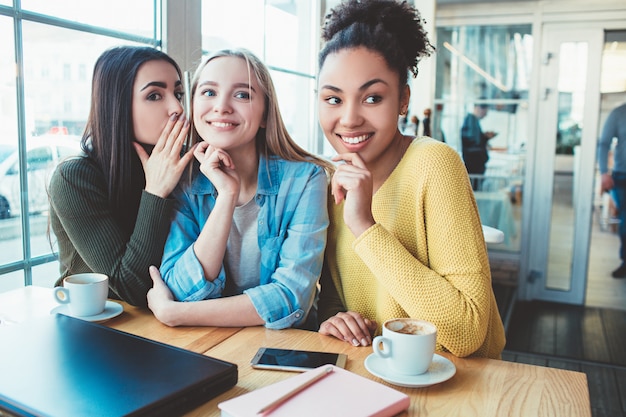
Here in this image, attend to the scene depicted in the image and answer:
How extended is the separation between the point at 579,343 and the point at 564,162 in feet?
4.21

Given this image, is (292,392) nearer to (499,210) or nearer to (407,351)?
(407,351)

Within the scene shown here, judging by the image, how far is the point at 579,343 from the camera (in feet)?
11.2

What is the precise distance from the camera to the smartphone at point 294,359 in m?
0.92

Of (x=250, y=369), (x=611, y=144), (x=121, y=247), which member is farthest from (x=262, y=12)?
(x=611, y=144)

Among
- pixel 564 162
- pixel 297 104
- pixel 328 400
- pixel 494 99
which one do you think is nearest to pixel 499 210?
pixel 564 162

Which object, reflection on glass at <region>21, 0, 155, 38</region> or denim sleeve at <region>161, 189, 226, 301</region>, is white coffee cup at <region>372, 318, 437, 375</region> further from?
reflection on glass at <region>21, 0, 155, 38</region>

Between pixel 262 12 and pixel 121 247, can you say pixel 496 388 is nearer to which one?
pixel 121 247

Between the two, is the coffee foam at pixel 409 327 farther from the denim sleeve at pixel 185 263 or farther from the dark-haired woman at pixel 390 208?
the denim sleeve at pixel 185 263

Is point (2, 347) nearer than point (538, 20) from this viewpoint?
Yes

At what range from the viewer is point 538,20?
3943mm

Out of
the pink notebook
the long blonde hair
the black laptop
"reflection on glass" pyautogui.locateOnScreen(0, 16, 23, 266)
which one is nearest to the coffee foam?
the pink notebook

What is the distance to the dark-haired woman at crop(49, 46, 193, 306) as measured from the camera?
1.26 metres

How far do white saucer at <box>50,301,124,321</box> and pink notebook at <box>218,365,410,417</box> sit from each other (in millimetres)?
514

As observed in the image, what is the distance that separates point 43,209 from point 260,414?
1036mm
